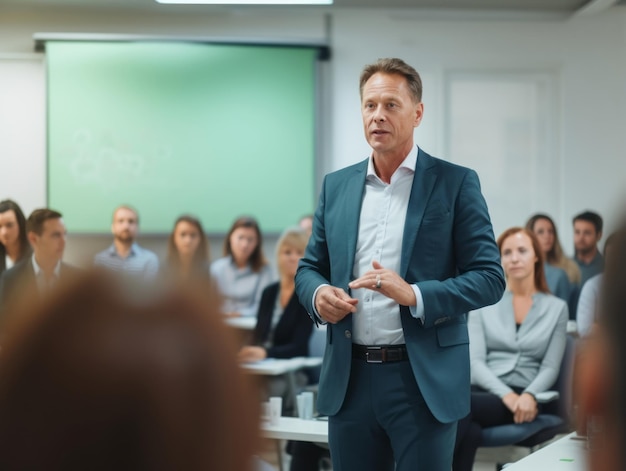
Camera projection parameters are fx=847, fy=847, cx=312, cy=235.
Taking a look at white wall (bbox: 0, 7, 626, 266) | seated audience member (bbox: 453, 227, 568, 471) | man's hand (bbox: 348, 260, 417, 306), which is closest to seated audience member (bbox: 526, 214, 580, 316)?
seated audience member (bbox: 453, 227, 568, 471)

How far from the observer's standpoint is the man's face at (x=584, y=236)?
23.5 feet

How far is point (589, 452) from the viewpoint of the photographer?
0.72 metres

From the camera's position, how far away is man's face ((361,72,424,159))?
2.51 m

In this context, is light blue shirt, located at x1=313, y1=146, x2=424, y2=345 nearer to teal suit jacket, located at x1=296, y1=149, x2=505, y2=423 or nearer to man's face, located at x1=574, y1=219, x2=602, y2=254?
teal suit jacket, located at x1=296, y1=149, x2=505, y2=423

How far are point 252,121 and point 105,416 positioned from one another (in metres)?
8.34

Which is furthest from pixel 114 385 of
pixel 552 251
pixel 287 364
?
pixel 552 251

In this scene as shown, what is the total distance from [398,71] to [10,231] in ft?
14.2

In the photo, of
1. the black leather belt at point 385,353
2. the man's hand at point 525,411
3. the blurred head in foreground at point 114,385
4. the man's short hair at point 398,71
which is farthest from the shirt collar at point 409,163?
the man's hand at point 525,411

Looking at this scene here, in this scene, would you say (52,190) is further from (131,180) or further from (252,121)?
(252,121)

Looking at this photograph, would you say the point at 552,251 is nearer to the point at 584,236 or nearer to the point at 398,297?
the point at 584,236

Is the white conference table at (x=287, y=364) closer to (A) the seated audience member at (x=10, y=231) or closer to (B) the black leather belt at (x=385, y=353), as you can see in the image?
(A) the seated audience member at (x=10, y=231)

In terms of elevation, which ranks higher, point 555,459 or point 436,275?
point 436,275

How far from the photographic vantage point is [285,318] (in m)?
5.46

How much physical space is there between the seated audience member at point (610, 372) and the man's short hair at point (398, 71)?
1.91 metres
